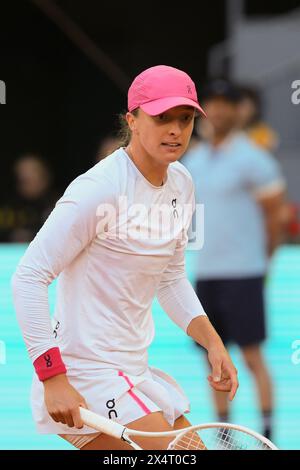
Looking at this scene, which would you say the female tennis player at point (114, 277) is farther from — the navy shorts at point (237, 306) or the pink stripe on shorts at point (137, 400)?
the navy shorts at point (237, 306)

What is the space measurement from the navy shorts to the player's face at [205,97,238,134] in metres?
0.56

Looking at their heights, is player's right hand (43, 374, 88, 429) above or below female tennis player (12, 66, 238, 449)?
below

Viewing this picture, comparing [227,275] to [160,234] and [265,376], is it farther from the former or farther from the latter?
[160,234]

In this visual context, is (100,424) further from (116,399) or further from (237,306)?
(237,306)

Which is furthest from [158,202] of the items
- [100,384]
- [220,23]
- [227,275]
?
[220,23]

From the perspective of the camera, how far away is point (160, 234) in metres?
2.32

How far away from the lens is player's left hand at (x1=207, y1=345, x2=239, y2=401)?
2.34 metres

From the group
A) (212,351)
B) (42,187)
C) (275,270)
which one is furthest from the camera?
(42,187)

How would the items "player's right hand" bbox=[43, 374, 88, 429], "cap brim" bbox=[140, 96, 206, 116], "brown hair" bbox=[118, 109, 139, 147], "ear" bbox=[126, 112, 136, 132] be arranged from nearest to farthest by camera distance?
"player's right hand" bbox=[43, 374, 88, 429], "cap brim" bbox=[140, 96, 206, 116], "ear" bbox=[126, 112, 136, 132], "brown hair" bbox=[118, 109, 139, 147]

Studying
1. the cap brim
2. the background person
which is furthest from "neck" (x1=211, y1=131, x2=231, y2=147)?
the cap brim

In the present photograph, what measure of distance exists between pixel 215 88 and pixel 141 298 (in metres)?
1.89

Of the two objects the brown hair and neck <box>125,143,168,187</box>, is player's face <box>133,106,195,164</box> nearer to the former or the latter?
neck <box>125,143,168,187</box>

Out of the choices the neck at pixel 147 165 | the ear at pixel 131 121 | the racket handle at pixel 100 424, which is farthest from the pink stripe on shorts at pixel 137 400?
the ear at pixel 131 121

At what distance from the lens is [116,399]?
88.2 inches
